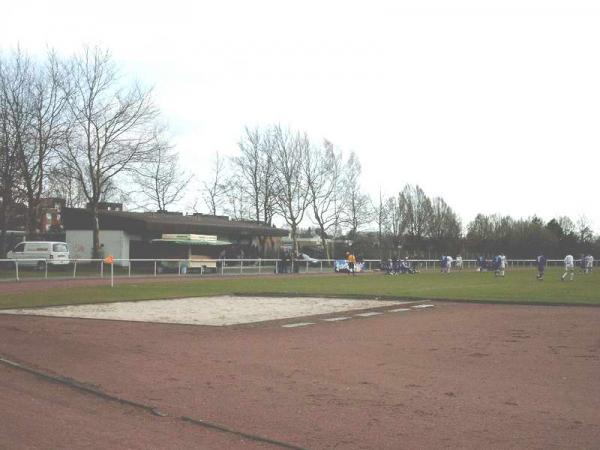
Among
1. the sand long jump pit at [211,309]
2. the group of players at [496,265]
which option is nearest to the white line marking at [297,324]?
the sand long jump pit at [211,309]

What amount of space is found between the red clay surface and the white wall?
3908cm

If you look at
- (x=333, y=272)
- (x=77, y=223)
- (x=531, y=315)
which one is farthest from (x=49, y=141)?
(x=531, y=315)

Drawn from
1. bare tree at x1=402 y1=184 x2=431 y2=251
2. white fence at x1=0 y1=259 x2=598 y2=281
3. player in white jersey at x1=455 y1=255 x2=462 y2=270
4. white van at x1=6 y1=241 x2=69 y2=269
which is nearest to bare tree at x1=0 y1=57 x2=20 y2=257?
white van at x1=6 y1=241 x2=69 y2=269

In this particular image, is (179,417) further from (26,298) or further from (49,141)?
(49,141)

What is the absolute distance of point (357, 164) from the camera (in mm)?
75500

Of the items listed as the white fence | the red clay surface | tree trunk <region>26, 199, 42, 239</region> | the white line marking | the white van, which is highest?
tree trunk <region>26, 199, 42, 239</region>

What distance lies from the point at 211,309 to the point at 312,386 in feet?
38.6

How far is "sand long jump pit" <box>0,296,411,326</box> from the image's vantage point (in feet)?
55.6

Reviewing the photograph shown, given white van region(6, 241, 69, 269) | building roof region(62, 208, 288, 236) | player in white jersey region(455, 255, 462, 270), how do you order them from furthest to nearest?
1. player in white jersey region(455, 255, 462, 270)
2. building roof region(62, 208, 288, 236)
3. white van region(6, 241, 69, 269)

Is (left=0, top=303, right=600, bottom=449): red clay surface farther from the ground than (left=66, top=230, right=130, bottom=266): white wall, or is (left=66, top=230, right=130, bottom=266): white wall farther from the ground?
(left=66, top=230, right=130, bottom=266): white wall

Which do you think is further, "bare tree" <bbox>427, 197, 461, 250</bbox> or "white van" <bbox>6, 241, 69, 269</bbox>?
"bare tree" <bbox>427, 197, 461, 250</bbox>

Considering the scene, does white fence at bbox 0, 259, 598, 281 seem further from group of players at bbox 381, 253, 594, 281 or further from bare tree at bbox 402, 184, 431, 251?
bare tree at bbox 402, 184, 431, 251

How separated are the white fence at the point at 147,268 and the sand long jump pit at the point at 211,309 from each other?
910 cm

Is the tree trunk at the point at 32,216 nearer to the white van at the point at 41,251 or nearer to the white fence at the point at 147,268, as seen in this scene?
the white van at the point at 41,251
